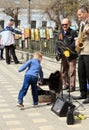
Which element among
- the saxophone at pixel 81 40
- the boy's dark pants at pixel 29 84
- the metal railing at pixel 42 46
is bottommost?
the metal railing at pixel 42 46

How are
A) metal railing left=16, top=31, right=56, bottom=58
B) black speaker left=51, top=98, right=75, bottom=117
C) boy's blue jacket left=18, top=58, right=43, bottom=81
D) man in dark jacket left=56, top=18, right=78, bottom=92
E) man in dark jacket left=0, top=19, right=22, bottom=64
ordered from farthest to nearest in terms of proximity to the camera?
man in dark jacket left=0, top=19, right=22, bottom=64, metal railing left=16, top=31, right=56, bottom=58, man in dark jacket left=56, top=18, right=78, bottom=92, boy's blue jacket left=18, top=58, right=43, bottom=81, black speaker left=51, top=98, right=75, bottom=117

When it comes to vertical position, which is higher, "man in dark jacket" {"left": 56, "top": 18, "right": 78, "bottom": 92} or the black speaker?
"man in dark jacket" {"left": 56, "top": 18, "right": 78, "bottom": 92}

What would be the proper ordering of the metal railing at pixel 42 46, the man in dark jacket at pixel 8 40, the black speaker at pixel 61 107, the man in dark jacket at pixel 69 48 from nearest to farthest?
1. the black speaker at pixel 61 107
2. the man in dark jacket at pixel 69 48
3. the metal railing at pixel 42 46
4. the man in dark jacket at pixel 8 40

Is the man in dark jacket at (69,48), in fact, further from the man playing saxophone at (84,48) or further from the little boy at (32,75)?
the little boy at (32,75)

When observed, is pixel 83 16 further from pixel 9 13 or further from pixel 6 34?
pixel 9 13

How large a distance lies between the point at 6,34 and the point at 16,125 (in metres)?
9.80

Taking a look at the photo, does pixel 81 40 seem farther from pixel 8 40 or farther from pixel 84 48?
pixel 8 40

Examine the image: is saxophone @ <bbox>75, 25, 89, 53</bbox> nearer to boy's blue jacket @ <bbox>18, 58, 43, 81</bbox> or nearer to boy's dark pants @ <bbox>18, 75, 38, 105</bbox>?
boy's blue jacket @ <bbox>18, 58, 43, 81</bbox>

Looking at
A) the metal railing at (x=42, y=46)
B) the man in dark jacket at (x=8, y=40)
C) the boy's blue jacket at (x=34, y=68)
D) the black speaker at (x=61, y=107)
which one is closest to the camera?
the black speaker at (x=61, y=107)

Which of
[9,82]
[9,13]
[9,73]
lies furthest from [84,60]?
[9,13]

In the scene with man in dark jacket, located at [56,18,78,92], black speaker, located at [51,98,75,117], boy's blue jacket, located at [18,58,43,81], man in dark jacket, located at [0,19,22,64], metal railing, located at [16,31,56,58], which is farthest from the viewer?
man in dark jacket, located at [0,19,22,64]

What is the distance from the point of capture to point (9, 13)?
5519 centimetres

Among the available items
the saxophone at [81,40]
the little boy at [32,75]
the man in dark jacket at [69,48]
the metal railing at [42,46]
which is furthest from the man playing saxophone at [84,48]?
the metal railing at [42,46]

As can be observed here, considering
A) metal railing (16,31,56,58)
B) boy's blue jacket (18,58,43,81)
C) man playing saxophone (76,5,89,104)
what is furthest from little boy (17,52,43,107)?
metal railing (16,31,56,58)
